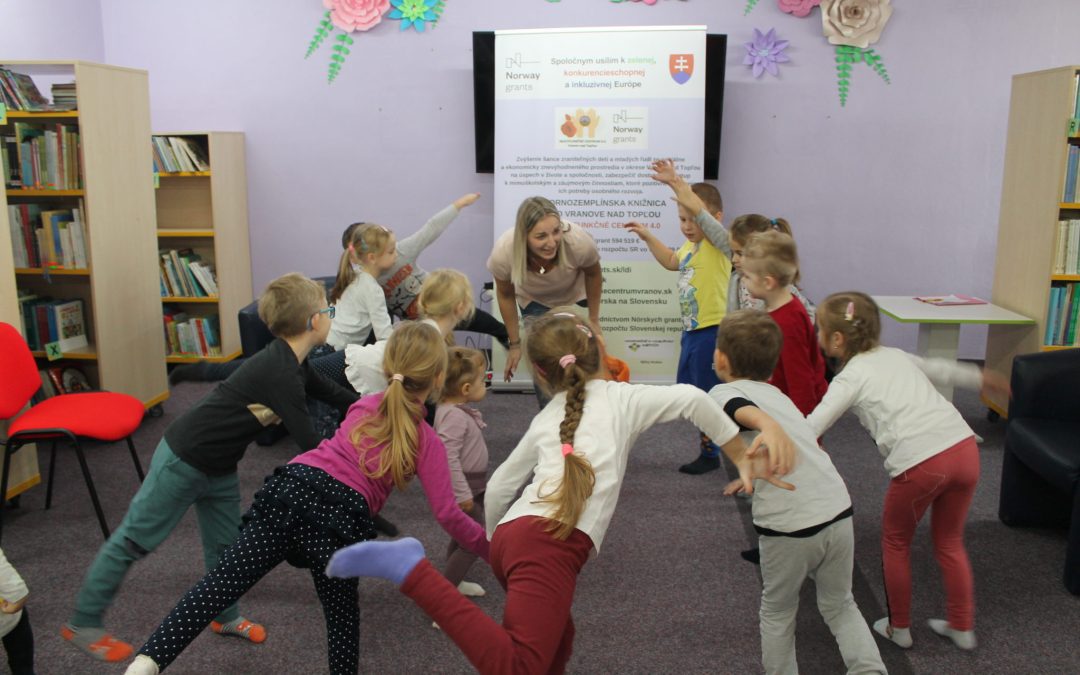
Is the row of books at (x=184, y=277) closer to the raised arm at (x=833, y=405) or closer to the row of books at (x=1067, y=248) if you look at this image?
the raised arm at (x=833, y=405)

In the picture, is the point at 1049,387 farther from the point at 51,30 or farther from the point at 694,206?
the point at 51,30

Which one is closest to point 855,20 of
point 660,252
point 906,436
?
point 660,252

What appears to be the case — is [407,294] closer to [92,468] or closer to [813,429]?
[92,468]

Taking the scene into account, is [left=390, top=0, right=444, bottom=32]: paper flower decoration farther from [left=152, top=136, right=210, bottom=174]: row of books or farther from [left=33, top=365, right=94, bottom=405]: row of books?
[left=33, top=365, right=94, bottom=405]: row of books

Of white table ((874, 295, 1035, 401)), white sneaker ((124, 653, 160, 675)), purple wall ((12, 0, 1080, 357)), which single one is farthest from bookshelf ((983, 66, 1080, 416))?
white sneaker ((124, 653, 160, 675))

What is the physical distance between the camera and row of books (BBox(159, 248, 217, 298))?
17.9 ft

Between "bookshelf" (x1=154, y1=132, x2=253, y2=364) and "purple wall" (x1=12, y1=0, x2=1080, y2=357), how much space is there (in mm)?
200

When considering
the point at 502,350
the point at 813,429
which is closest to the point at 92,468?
the point at 502,350

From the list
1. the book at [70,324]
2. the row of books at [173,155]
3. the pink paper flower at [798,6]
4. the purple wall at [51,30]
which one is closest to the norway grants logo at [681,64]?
the pink paper flower at [798,6]

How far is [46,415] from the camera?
3.31 m

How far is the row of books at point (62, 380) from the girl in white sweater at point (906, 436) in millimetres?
3642

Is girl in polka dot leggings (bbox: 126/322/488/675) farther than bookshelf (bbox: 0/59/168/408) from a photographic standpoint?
Result: No

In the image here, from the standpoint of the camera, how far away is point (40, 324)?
4398mm

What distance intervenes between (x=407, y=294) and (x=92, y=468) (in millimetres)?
1611
